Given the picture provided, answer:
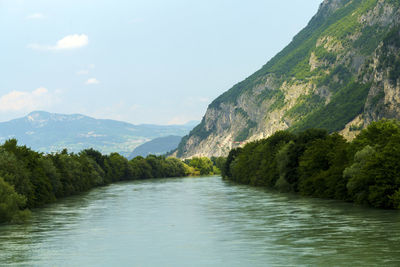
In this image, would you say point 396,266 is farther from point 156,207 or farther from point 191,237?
point 156,207

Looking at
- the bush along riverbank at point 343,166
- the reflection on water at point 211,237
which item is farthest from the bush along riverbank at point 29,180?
the bush along riverbank at point 343,166

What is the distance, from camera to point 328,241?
51906 mm

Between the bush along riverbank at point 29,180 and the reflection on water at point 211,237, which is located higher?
the bush along riverbank at point 29,180

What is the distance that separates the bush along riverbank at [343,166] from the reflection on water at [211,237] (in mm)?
3603

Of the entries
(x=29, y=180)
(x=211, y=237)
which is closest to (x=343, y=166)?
(x=211, y=237)

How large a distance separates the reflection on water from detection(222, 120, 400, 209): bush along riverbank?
3.60 metres

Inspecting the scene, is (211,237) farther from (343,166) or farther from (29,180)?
(29,180)

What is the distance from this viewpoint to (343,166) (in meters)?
93.5

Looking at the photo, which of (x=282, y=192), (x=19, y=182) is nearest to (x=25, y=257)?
(x=19, y=182)

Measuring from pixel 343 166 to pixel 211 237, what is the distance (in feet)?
137

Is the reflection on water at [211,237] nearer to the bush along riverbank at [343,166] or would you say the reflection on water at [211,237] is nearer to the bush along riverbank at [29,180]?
the bush along riverbank at [29,180]

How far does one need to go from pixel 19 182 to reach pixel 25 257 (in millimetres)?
43001

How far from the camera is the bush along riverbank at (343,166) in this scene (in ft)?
252

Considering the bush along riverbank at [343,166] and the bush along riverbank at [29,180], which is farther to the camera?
the bush along riverbank at [343,166]
